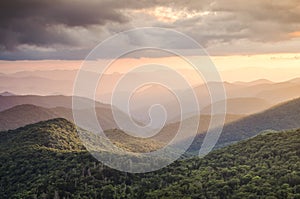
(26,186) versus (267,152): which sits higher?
(267,152)

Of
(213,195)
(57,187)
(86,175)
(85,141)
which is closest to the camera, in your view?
(213,195)

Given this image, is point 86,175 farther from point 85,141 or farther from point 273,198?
point 85,141

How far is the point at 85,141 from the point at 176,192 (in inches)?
3125

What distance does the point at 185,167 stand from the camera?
78.2 metres

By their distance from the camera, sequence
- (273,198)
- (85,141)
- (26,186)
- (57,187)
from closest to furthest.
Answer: (273,198) < (57,187) < (26,186) < (85,141)

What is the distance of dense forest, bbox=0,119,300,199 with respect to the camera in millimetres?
61562

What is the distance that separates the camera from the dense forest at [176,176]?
202ft

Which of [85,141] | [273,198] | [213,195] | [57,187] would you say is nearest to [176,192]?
[213,195]

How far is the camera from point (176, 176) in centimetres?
7231

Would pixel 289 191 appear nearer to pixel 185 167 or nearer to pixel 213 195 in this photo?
pixel 213 195

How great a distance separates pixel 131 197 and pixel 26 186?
2741 centimetres

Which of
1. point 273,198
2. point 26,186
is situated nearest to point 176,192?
point 273,198

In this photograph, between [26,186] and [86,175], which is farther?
[26,186]

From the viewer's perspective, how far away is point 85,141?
137875 millimetres
